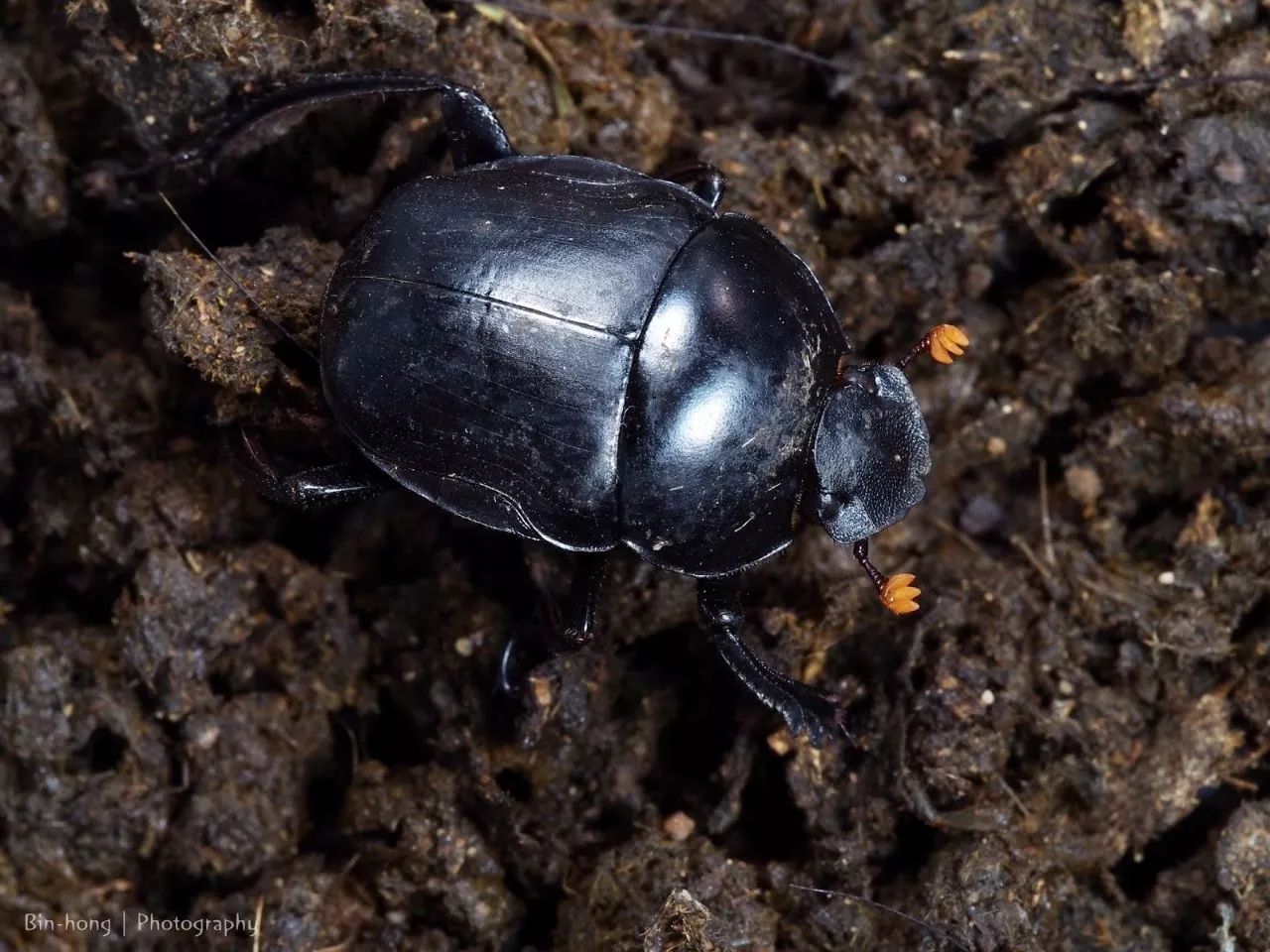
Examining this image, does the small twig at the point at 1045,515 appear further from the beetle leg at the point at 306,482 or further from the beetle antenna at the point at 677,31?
the beetle leg at the point at 306,482

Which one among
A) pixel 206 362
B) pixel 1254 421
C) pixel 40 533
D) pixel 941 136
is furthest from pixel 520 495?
pixel 1254 421

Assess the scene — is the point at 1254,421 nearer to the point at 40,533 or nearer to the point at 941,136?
the point at 941,136

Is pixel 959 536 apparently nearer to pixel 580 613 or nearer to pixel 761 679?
pixel 761 679

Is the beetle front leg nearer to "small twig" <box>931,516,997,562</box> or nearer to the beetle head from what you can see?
the beetle head

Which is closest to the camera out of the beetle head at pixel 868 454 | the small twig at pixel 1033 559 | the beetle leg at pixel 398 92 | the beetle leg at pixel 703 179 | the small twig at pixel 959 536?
the beetle head at pixel 868 454

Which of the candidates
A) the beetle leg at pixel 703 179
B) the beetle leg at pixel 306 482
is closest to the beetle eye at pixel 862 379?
the beetle leg at pixel 703 179

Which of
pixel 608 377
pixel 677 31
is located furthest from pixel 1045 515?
pixel 677 31
